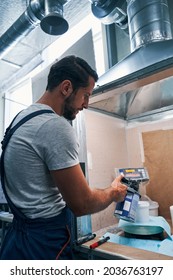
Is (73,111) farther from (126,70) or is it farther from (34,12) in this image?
(34,12)

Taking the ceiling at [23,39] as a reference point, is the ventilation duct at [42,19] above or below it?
below

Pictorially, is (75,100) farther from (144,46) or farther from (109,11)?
(109,11)

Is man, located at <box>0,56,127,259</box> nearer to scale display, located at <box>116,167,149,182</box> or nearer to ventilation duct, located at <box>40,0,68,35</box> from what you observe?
scale display, located at <box>116,167,149,182</box>

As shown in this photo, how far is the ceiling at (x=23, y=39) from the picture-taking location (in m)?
1.43

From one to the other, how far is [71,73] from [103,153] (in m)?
0.59

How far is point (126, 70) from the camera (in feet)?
2.42

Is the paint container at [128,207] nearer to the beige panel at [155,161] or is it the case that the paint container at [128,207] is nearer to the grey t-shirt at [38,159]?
the grey t-shirt at [38,159]

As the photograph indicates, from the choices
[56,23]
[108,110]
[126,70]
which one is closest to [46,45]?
[56,23]

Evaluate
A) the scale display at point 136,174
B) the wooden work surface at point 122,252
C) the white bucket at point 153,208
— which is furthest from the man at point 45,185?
the white bucket at point 153,208

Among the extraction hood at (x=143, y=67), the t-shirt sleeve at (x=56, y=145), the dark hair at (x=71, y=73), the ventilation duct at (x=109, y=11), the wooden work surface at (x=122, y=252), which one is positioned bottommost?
the wooden work surface at (x=122, y=252)

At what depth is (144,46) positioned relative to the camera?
752 millimetres

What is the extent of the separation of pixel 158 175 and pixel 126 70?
72cm

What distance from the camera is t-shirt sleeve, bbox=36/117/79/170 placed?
0.47m

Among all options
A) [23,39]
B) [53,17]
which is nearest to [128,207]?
[53,17]
